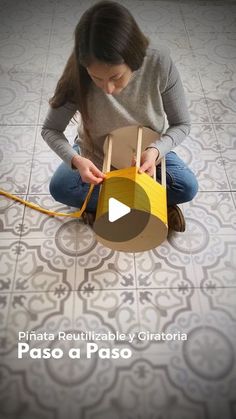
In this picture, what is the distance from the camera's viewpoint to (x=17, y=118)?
119 centimetres

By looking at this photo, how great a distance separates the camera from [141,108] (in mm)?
664

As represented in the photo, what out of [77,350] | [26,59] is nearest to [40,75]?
[26,59]

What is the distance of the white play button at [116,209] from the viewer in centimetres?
51

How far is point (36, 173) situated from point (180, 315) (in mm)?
653

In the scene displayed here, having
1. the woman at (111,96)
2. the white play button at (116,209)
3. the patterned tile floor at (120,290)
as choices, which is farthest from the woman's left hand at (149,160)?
the patterned tile floor at (120,290)

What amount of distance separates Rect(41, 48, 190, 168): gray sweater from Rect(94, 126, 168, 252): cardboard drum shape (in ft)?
0.09

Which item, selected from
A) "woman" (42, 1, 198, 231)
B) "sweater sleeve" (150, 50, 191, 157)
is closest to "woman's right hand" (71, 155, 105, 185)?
"woman" (42, 1, 198, 231)

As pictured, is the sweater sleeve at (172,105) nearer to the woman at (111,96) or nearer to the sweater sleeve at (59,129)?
the woman at (111,96)

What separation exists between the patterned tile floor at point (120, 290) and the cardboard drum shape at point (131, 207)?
0.78ft

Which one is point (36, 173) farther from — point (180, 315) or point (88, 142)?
point (180, 315)

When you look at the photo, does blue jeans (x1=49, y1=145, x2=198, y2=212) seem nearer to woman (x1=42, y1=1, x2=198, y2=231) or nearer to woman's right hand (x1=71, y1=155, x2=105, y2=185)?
woman (x1=42, y1=1, x2=198, y2=231)

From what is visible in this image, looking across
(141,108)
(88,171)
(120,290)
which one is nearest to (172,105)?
(141,108)

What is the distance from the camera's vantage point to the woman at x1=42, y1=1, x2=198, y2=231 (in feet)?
1.58

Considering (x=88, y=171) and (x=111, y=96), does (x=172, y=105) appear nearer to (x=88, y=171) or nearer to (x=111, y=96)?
(x=111, y=96)
